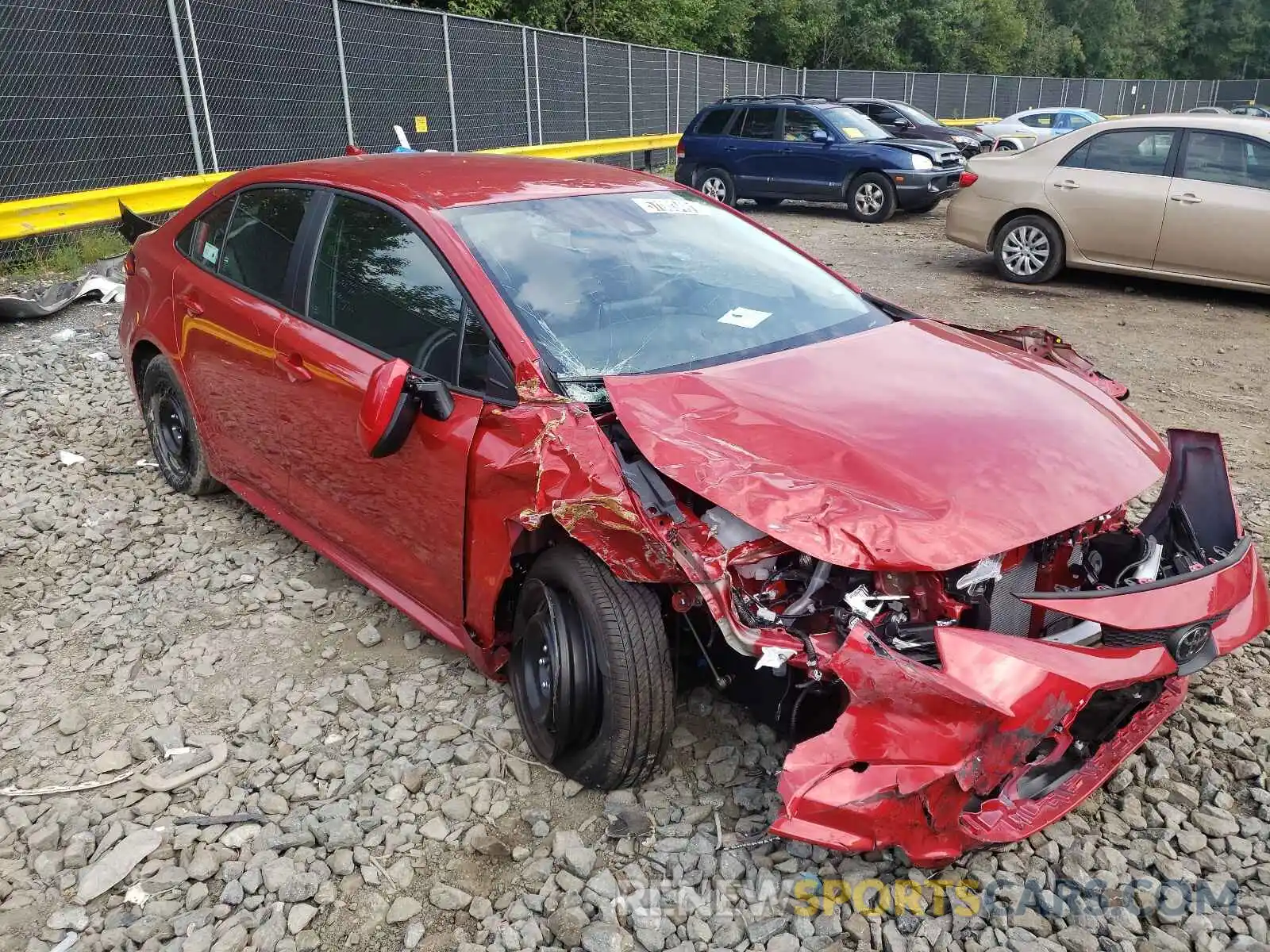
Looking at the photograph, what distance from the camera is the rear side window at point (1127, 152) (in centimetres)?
831

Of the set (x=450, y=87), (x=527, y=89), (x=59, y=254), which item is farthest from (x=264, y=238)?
(x=527, y=89)

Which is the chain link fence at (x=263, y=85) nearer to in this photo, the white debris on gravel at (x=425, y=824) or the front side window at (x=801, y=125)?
the front side window at (x=801, y=125)

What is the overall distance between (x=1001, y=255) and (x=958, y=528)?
8061 mm

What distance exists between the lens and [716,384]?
2760mm

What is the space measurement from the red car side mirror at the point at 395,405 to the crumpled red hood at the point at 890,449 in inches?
20.7

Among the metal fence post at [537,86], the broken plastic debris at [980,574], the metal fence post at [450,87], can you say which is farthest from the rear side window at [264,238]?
the metal fence post at [537,86]

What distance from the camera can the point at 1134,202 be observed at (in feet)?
27.4

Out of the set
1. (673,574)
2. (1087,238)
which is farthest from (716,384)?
(1087,238)

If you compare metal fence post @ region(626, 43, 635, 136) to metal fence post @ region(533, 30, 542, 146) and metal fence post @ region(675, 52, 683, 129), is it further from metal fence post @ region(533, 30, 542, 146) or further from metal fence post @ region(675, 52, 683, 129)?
metal fence post @ region(533, 30, 542, 146)

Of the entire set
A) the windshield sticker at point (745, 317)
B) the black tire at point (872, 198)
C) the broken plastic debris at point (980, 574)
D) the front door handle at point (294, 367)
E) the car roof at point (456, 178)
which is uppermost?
the car roof at point (456, 178)

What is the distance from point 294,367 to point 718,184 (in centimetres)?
1226

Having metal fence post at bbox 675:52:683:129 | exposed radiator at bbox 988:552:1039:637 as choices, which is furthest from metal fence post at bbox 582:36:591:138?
exposed radiator at bbox 988:552:1039:637

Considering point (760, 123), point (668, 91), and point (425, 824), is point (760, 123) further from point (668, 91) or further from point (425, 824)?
point (425, 824)

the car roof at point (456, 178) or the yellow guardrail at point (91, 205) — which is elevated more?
the car roof at point (456, 178)
